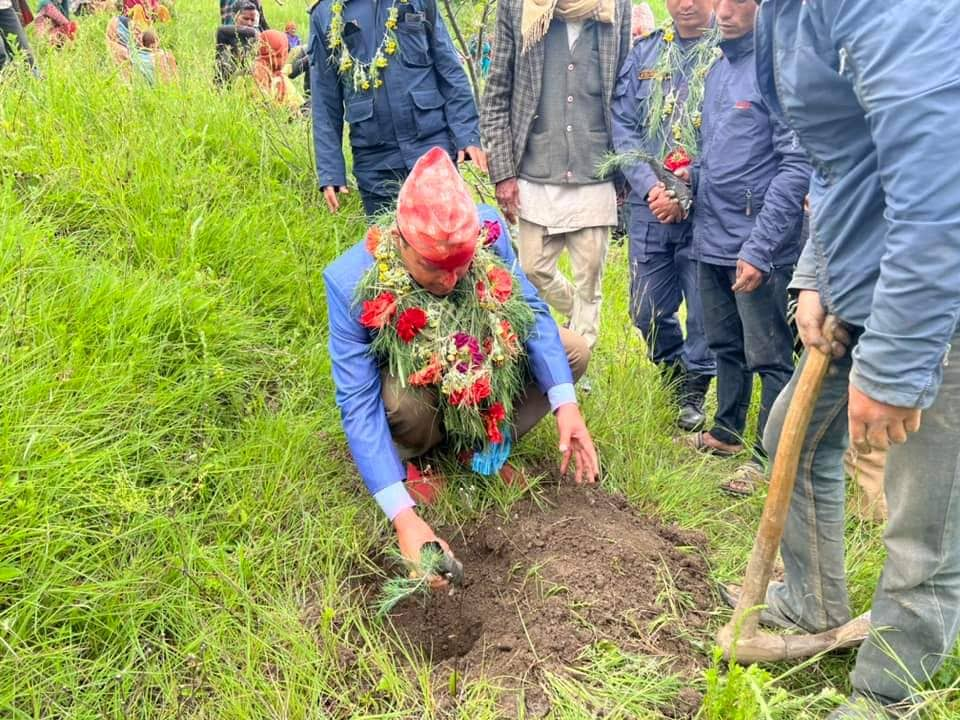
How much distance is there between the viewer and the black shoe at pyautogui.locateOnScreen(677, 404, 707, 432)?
Result: 3613 millimetres

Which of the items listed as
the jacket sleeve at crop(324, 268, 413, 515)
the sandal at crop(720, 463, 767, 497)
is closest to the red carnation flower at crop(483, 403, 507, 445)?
the jacket sleeve at crop(324, 268, 413, 515)

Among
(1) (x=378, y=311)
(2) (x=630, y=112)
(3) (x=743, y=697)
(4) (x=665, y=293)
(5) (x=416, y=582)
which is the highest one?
(2) (x=630, y=112)

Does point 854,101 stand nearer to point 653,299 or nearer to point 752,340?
point 752,340

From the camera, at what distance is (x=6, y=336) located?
8.14 feet

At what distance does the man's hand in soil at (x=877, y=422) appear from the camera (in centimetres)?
150

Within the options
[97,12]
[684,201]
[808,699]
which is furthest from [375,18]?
[97,12]

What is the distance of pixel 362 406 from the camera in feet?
7.70

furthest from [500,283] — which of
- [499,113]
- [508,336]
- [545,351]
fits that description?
[499,113]

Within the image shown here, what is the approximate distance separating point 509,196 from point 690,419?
54.8 inches

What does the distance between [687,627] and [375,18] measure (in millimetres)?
3023

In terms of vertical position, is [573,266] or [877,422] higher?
[877,422]

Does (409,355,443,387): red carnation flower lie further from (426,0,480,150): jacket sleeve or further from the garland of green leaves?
(426,0,480,150): jacket sleeve

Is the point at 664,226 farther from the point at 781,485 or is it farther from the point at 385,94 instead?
the point at 781,485

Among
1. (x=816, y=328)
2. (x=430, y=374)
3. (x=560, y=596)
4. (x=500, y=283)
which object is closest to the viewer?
(x=816, y=328)
